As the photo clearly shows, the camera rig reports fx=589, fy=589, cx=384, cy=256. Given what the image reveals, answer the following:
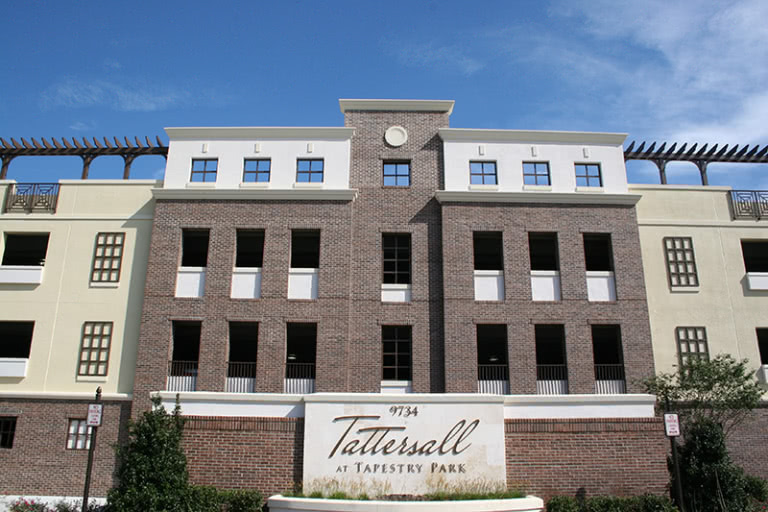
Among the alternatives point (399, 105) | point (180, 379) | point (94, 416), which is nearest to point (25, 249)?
point (180, 379)

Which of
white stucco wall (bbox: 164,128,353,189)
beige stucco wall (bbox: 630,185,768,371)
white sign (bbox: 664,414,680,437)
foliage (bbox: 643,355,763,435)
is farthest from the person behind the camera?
white stucco wall (bbox: 164,128,353,189)

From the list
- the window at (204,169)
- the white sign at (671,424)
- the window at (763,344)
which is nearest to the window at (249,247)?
the window at (204,169)

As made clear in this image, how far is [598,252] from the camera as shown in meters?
26.2

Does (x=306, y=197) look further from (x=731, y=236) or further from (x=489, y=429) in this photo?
(x=731, y=236)

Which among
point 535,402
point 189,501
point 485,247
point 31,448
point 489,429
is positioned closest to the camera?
point 189,501

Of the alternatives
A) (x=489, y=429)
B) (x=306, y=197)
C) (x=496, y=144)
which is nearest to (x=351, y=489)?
(x=489, y=429)

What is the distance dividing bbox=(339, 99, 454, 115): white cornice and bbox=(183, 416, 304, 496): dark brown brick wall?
45.4 feet

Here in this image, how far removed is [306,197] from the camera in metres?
24.2

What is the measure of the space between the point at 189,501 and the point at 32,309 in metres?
12.3

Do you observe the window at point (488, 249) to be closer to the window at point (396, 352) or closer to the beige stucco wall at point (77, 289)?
the window at point (396, 352)

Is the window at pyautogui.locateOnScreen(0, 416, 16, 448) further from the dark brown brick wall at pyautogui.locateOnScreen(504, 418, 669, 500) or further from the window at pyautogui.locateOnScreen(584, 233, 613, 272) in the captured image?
the window at pyautogui.locateOnScreen(584, 233, 613, 272)

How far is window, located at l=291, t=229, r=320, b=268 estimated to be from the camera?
24620mm

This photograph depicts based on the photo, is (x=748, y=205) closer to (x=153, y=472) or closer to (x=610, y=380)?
(x=610, y=380)

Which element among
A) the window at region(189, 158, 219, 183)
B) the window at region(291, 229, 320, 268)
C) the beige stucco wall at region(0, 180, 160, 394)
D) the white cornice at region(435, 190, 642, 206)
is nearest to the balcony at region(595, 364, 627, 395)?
the white cornice at region(435, 190, 642, 206)
